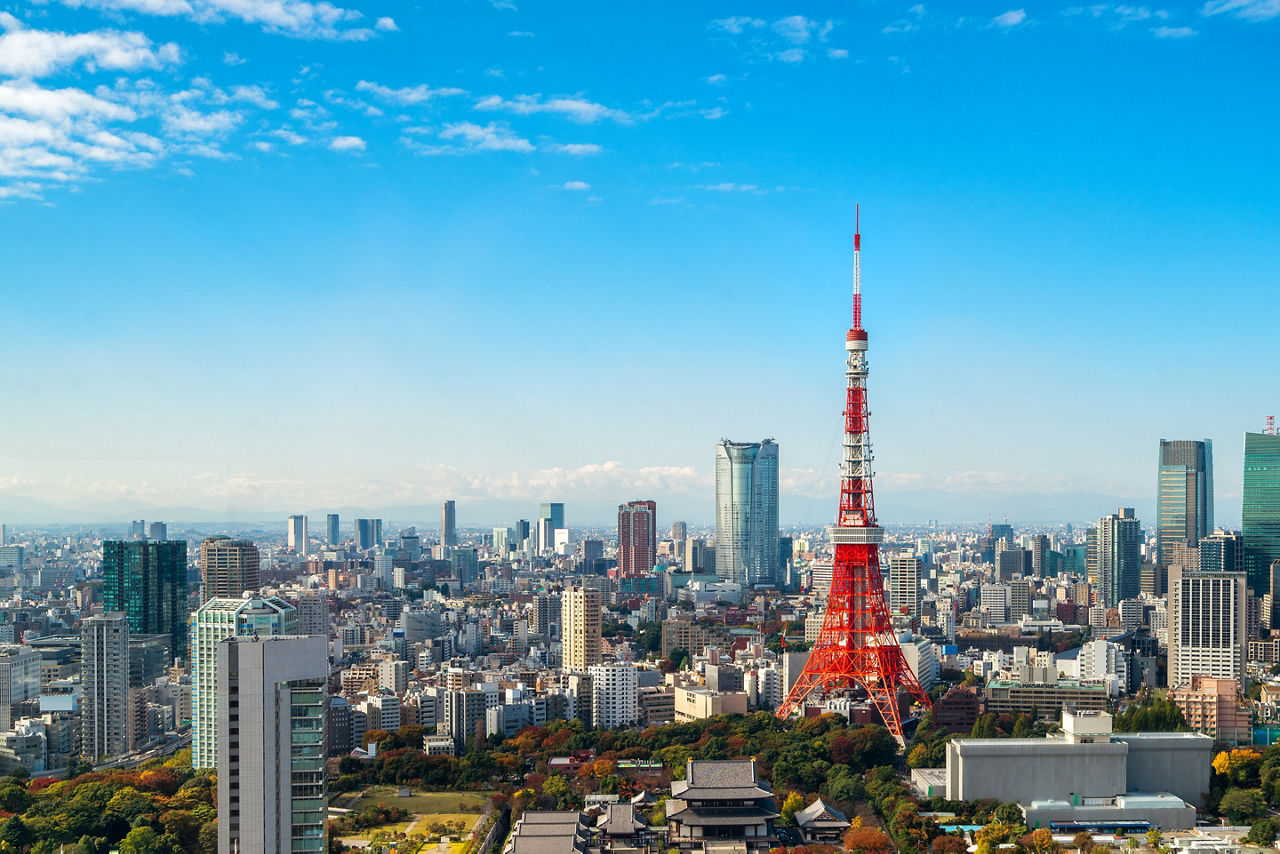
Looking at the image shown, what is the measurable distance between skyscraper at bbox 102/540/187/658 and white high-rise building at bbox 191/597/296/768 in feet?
29.8

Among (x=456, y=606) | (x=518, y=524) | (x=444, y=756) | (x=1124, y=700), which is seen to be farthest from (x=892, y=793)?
(x=518, y=524)

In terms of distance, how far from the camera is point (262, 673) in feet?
24.5

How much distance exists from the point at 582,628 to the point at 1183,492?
24.0 metres

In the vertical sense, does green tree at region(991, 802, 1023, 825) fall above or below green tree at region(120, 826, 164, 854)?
below

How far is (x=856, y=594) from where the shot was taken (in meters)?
17.8

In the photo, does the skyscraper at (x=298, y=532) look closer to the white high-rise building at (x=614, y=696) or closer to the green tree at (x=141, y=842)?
the white high-rise building at (x=614, y=696)

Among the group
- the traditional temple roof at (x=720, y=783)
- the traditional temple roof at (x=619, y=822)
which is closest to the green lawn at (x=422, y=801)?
the traditional temple roof at (x=619, y=822)

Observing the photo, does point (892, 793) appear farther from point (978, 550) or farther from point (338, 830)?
point (978, 550)

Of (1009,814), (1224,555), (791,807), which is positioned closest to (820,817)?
(791,807)

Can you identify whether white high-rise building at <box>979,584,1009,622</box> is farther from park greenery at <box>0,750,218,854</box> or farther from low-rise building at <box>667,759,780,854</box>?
park greenery at <box>0,750,218,854</box>

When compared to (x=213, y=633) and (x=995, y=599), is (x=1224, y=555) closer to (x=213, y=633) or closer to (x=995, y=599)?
(x=995, y=599)

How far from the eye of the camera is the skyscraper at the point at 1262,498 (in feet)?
111

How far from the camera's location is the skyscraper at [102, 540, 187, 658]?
78.6ft

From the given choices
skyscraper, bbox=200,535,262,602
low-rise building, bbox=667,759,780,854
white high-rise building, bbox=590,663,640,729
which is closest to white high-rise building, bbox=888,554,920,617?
white high-rise building, bbox=590,663,640,729
